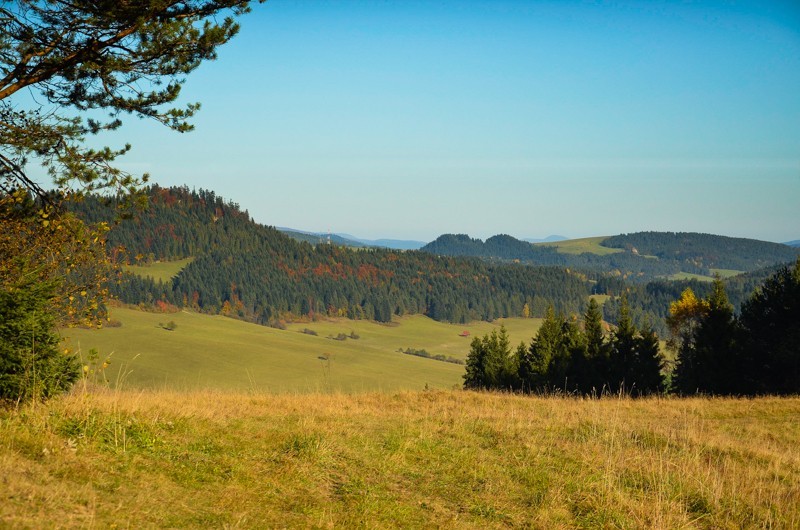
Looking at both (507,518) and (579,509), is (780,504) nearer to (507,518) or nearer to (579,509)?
(579,509)

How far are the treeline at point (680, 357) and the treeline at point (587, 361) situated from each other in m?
0.09

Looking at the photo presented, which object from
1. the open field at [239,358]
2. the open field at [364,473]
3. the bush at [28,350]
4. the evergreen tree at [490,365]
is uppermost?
the bush at [28,350]

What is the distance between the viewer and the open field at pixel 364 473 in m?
6.76

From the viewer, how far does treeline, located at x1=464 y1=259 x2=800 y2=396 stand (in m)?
41.2

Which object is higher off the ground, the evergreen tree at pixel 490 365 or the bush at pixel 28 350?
the bush at pixel 28 350

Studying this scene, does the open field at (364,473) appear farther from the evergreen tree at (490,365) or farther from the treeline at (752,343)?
the evergreen tree at (490,365)

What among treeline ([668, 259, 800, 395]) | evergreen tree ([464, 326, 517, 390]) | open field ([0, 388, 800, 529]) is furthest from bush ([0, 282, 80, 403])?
evergreen tree ([464, 326, 517, 390])

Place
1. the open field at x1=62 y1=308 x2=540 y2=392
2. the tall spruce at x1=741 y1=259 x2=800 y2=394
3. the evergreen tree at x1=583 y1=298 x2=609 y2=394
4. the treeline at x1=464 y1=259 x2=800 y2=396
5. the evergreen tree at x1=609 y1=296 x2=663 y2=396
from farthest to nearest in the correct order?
1. the open field at x1=62 y1=308 x2=540 y2=392
2. the evergreen tree at x1=609 y1=296 x2=663 y2=396
3. the evergreen tree at x1=583 y1=298 x2=609 y2=394
4. the treeline at x1=464 y1=259 x2=800 y2=396
5. the tall spruce at x1=741 y1=259 x2=800 y2=394

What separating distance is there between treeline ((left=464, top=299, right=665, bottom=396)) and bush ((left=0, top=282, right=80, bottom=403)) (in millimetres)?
40937

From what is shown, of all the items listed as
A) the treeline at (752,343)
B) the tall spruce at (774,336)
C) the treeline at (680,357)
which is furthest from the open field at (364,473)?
the treeline at (752,343)

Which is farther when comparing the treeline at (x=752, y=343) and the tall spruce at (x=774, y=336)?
the treeline at (x=752, y=343)

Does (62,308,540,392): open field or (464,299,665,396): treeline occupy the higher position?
(464,299,665,396): treeline

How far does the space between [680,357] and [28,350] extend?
206 ft

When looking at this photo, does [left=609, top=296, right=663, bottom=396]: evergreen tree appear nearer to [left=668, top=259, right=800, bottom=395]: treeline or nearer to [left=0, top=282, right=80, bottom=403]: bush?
[left=668, top=259, right=800, bottom=395]: treeline
